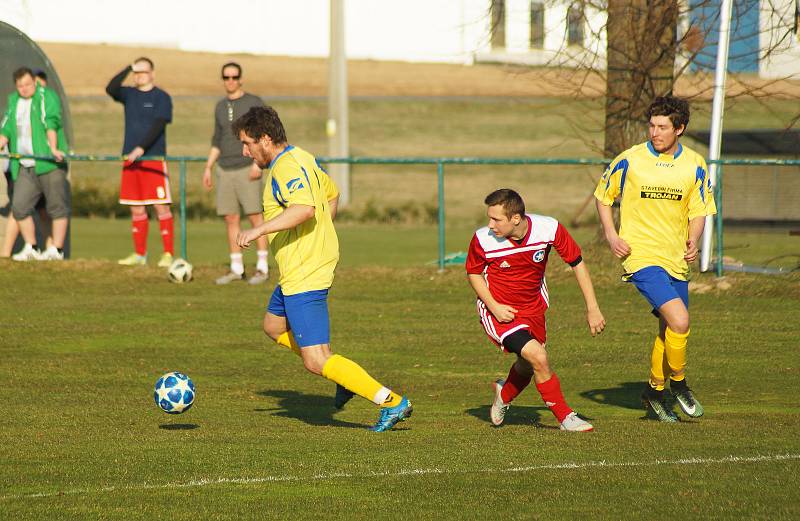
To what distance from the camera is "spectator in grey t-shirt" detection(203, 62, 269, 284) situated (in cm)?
1596

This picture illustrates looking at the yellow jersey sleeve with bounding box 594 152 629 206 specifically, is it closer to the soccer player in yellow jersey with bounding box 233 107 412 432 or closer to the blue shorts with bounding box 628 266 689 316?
the blue shorts with bounding box 628 266 689 316

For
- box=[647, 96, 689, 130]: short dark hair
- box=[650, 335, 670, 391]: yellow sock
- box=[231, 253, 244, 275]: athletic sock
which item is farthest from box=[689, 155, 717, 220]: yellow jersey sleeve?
box=[231, 253, 244, 275]: athletic sock

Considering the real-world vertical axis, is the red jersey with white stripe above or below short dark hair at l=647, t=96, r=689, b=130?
below

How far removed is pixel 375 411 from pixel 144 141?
25.3 feet

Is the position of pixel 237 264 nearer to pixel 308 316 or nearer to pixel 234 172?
pixel 234 172

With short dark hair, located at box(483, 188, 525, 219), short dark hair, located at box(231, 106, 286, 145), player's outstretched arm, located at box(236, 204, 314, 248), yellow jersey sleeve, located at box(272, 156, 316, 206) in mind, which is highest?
short dark hair, located at box(231, 106, 286, 145)

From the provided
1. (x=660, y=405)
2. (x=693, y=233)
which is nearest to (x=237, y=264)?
(x=660, y=405)

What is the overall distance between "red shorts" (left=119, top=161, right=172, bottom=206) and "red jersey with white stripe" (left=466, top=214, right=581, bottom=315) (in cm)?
882

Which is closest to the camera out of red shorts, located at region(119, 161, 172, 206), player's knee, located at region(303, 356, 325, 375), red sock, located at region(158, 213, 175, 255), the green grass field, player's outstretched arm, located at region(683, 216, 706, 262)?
the green grass field

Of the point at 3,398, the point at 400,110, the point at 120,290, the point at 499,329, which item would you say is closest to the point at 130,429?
the point at 3,398

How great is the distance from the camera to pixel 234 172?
53.4 ft

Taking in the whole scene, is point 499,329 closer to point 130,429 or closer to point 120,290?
point 130,429

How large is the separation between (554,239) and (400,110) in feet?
140

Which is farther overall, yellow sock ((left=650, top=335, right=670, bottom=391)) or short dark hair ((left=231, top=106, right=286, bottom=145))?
yellow sock ((left=650, top=335, right=670, bottom=391))
